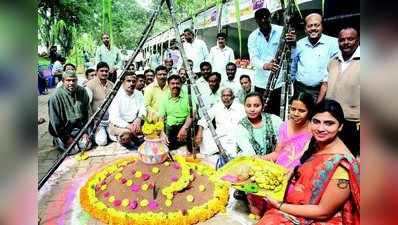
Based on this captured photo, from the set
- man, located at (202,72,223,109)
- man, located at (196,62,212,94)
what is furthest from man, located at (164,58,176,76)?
man, located at (202,72,223,109)

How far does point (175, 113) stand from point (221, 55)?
973 millimetres

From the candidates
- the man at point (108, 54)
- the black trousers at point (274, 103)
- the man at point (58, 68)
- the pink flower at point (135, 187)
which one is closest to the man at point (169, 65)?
the man at point (108, 54)

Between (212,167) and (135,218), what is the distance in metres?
1.42

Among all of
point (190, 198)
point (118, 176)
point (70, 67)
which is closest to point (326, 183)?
point (190, 198)

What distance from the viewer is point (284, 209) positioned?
108 inches

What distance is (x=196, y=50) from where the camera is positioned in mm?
5066

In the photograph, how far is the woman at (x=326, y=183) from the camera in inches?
97.0

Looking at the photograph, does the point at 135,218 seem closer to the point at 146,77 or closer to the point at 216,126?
the point at 216,126

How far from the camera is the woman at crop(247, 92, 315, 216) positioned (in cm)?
306

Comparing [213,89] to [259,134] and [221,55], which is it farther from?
[259,134]

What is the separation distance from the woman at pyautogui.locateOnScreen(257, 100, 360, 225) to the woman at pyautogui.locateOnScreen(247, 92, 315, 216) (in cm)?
→ 37

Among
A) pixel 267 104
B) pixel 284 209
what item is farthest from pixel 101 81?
pixel 284 209

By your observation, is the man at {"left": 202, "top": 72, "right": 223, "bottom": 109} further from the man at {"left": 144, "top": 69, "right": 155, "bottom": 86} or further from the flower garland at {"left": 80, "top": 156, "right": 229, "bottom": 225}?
the flower garland at {"left": 80, "top": 156, "right": 229, "bottom": 225}
